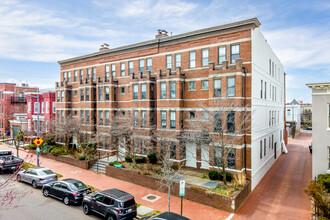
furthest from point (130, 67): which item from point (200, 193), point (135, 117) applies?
point (200, 193)

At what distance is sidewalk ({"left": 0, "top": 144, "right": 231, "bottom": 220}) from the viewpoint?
14.6 meters

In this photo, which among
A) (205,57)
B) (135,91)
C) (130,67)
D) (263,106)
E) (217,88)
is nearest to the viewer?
(217,88)

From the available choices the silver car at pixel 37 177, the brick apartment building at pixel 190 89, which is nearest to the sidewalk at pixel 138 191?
the silver car at pixel 37 177

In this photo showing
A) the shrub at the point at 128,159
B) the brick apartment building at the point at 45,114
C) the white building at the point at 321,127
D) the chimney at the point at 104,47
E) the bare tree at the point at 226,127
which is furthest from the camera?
the brick apartment building at the point at 45,114

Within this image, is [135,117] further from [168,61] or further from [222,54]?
[222,54]

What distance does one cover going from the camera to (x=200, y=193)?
16.1 meters

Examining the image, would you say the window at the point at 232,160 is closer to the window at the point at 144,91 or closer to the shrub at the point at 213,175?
the shrub at the point at 213,175

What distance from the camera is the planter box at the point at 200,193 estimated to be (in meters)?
15.0

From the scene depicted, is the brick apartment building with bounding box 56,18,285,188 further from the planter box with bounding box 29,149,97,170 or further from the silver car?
the silver car

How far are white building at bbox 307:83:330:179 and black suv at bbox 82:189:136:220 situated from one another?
14.4m

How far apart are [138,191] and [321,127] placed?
1546 cm

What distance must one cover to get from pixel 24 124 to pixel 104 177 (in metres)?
30.9

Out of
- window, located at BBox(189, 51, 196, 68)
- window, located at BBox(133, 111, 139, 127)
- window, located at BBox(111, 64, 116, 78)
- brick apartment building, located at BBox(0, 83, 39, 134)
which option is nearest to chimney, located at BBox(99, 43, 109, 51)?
window, located at BBox(111, 64, 116, 78)

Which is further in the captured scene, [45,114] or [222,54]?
[45,114]
